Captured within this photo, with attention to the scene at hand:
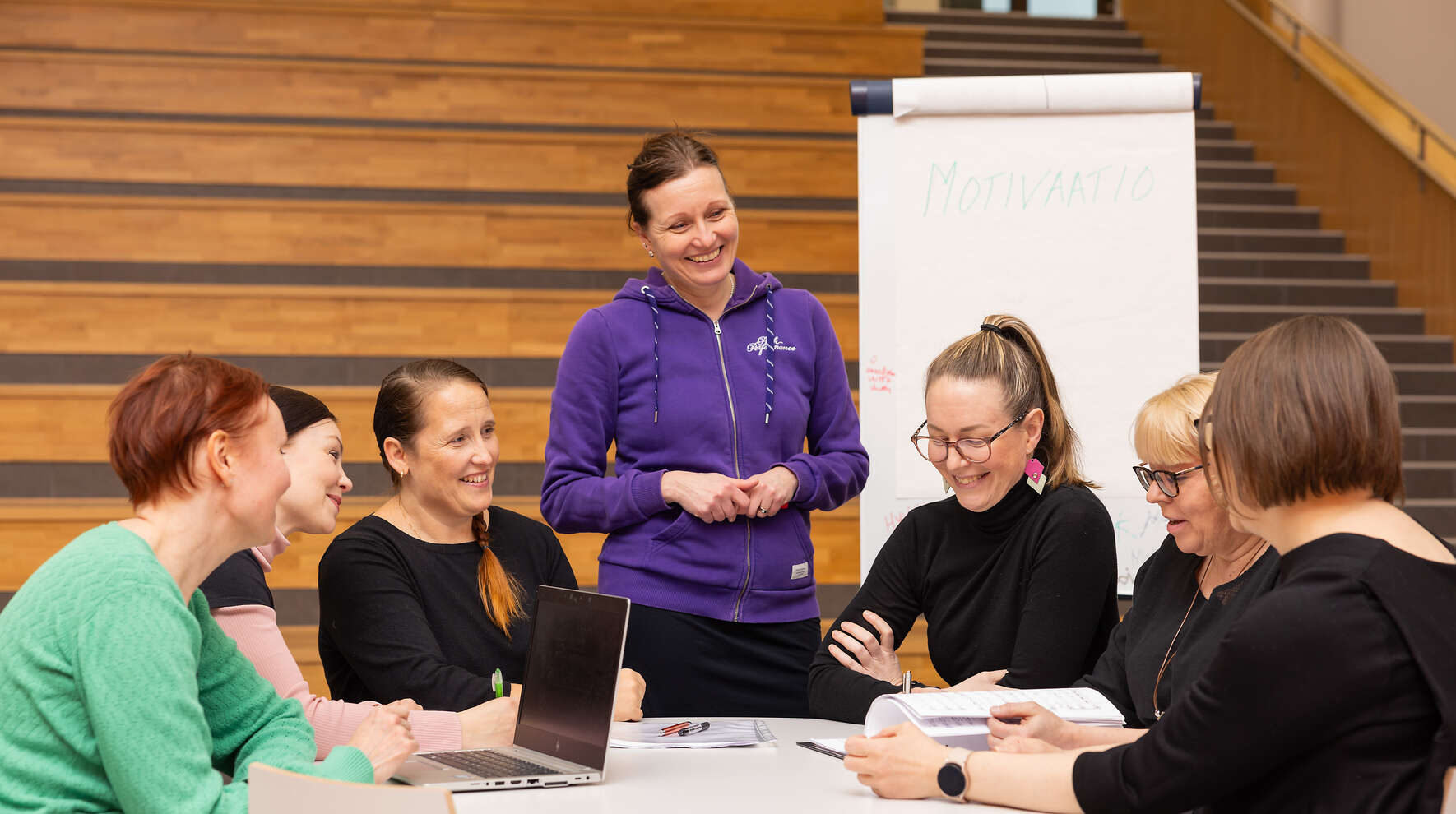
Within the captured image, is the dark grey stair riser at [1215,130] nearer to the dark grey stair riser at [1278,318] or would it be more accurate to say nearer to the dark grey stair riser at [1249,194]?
the dark grey stair riser at [1249,194]

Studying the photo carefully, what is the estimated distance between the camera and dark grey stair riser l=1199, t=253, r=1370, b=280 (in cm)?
561

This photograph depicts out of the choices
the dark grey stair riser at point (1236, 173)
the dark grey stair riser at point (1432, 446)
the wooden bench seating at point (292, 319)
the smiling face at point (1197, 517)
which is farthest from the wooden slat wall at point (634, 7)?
the smiling face at point (1197, 517)

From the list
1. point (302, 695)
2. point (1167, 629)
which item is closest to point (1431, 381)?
point (1167, 629)

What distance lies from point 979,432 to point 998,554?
0.20m

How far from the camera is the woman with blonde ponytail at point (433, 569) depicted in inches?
70.8

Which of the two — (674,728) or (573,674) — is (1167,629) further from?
(573,674)

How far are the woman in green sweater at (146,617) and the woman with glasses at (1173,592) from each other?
88cm

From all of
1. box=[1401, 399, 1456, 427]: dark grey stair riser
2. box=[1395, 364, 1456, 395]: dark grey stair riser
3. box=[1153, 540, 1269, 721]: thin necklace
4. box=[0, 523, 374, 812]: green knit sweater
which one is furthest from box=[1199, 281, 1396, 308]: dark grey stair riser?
box=[0, 523, 374, 812]: green knit sweater

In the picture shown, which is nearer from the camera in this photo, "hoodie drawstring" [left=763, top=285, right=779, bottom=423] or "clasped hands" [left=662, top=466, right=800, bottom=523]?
"clasped hands" [left=662, top=466, right=800, bottom=523]

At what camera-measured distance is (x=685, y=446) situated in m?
2.05

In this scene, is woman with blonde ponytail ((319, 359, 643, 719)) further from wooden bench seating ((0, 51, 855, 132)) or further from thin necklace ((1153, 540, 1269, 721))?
wooden bench seating ((0, 51, 855, 132))

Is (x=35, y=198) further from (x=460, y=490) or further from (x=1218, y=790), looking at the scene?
(x=1218, y=790)

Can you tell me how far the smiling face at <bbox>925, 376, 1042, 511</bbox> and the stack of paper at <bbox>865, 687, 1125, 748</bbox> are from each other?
1.35 ft

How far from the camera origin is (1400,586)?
1.02 meters
